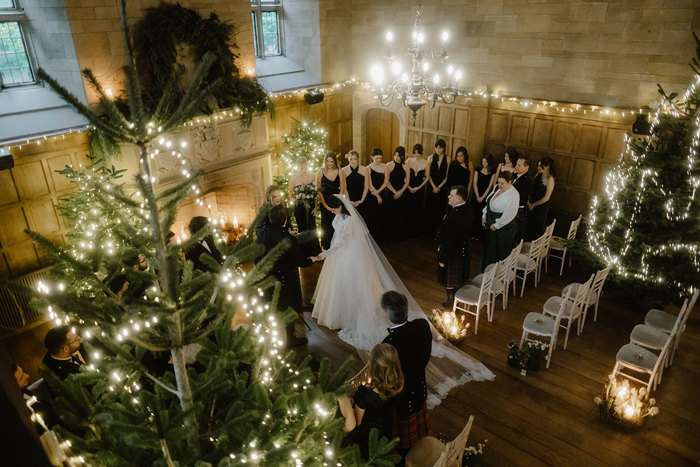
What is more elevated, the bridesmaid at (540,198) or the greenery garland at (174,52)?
the greenery garland at (174,52)

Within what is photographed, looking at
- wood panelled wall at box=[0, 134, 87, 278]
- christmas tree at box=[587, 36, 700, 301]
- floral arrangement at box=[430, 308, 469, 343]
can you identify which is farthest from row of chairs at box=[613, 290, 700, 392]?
wood panelled wall at box=[0, 134, 87, 278]

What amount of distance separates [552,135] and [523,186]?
46.0 inches

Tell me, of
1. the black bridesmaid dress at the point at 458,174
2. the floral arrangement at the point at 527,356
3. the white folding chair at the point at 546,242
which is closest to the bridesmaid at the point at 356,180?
the black bridesmaid dress at the point at 458,174

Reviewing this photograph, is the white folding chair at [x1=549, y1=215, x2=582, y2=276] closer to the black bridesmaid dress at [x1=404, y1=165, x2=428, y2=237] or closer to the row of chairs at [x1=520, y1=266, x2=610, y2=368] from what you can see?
the row of chairs at [x1=520, y1=266, x2=610, y2=368]

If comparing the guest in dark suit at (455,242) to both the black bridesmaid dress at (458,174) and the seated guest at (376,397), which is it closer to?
the black bridesmaid dress at (458,174)

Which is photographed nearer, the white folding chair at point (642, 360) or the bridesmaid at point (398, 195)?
the white folding chair at point (642, 360)

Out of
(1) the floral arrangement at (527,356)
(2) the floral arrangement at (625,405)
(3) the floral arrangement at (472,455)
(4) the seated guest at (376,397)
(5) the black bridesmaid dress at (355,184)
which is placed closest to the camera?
(4) the seated guest at (376,397)

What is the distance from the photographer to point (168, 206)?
1811 millimetres

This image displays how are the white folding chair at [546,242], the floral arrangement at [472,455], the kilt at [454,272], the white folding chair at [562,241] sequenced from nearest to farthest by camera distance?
the floral arrangement at [472,455]
the kilt at [454,272]
the white folding chair at [546,242]
the white folding chair at [562,241]

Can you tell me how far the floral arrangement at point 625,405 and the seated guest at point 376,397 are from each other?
2.52 metres

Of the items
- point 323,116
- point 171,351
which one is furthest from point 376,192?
point 171,351

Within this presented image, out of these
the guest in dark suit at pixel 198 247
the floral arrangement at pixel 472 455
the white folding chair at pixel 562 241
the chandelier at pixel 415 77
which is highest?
the chandelier at pixel 415 77

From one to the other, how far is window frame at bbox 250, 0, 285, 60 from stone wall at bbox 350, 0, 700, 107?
1797 mm

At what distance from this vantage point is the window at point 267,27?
8.41 m
